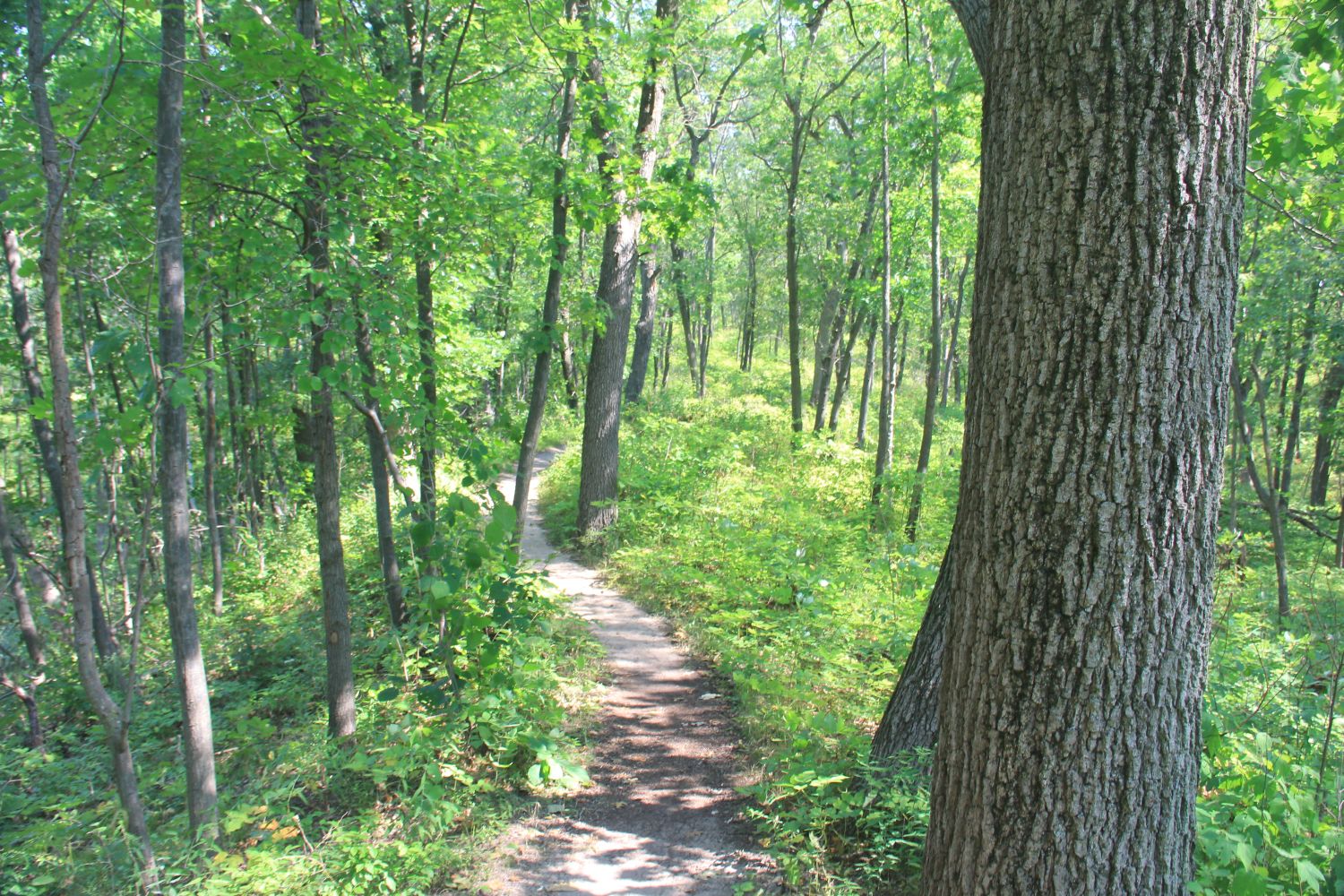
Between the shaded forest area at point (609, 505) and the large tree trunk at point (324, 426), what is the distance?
0.03m

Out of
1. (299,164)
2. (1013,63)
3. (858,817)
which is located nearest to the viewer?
(1013,63)

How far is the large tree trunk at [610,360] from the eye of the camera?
30.7ft

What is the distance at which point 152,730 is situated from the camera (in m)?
5.69

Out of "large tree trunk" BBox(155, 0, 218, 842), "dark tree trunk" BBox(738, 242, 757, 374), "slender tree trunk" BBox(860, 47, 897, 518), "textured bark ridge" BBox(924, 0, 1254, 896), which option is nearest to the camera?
"textured bark ridge" BBox(924, 0, 1254, 896)

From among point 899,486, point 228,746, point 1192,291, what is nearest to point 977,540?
point 1192,291

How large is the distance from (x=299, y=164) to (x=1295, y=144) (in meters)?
4.81

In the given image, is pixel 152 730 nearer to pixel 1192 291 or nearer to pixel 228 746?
pixel 228 746

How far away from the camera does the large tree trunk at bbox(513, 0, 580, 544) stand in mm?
6195

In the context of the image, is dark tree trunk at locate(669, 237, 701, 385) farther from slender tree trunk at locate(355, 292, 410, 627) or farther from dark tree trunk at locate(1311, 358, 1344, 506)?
dark tree trunk at locate(1311, 358, 1344, 506)

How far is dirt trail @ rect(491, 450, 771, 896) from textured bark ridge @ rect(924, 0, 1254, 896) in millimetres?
2102

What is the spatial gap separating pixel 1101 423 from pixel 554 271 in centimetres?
564

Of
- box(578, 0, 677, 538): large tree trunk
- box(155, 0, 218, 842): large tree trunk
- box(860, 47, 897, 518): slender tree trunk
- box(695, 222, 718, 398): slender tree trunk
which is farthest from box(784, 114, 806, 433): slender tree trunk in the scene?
box(155, 0, 218, 842): large tree trunk

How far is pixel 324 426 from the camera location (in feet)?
14.1

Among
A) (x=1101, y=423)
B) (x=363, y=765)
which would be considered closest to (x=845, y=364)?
(x=363, y=765)
